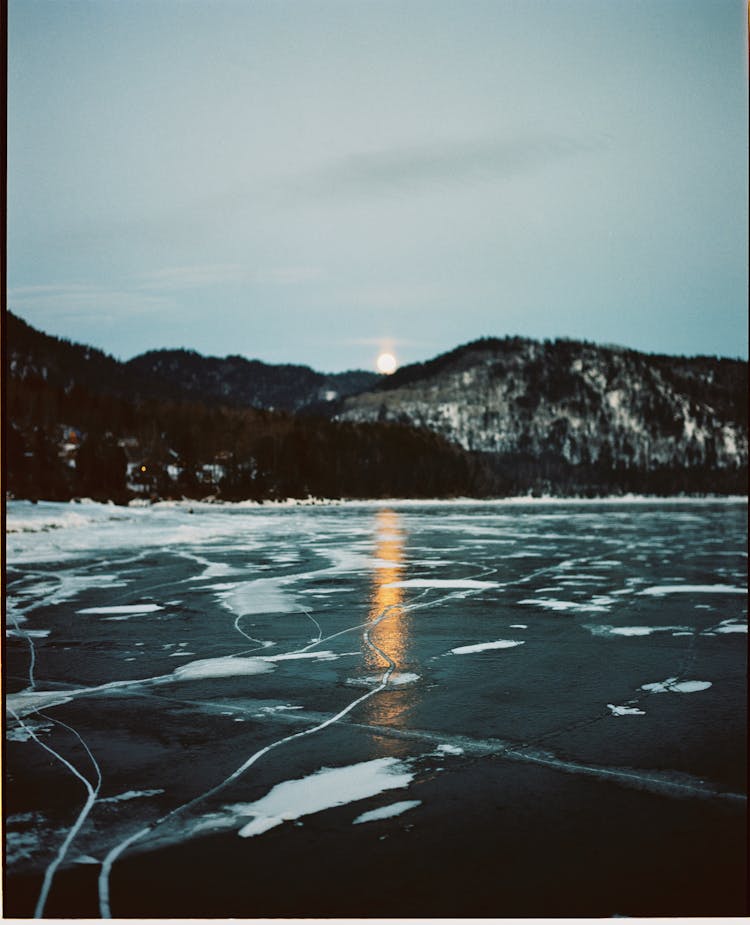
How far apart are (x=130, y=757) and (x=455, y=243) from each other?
602cm

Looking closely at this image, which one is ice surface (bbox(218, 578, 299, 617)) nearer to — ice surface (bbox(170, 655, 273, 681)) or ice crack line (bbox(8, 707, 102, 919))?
ice surface (bbox(170, 655, 273, 681))

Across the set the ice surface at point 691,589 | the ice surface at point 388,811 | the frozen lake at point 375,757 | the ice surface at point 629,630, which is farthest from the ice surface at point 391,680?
the ice surface at point 691,589

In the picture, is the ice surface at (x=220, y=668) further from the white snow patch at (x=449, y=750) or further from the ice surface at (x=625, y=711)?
the ice surface at (x=625, y=711)

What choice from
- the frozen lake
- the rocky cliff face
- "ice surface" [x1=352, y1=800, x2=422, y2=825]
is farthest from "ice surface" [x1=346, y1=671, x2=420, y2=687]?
the rocky cliff face

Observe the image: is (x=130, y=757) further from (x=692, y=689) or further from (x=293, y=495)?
(x=293, y=495)

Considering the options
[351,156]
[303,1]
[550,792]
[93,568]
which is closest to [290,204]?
[351,156]

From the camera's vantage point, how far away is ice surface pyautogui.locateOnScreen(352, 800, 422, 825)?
122 inches

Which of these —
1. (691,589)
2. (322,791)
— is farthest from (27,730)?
(691,589)

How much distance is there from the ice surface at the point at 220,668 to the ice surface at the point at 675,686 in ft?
8.22

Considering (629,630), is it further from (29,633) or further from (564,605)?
(29,633)

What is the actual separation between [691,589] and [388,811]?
25.2 ft

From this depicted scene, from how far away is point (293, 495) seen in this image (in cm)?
7119

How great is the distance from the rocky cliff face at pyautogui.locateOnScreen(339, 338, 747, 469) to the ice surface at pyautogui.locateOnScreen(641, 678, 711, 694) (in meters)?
130

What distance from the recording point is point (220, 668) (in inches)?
222
